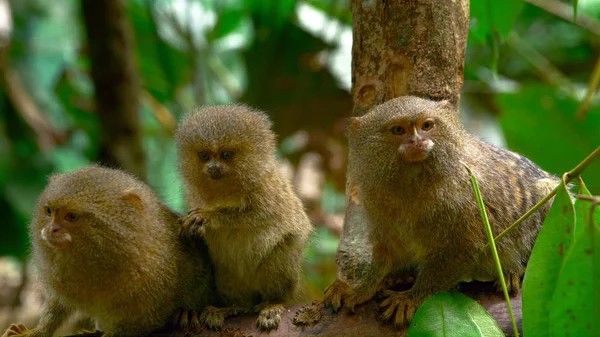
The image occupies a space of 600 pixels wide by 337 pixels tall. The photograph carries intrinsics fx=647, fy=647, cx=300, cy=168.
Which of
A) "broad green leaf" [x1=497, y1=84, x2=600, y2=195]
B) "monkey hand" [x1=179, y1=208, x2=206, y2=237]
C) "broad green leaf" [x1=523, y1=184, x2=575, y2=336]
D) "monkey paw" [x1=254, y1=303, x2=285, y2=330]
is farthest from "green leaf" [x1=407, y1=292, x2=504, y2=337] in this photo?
"broad green leaf" [x1=497, y1=84, x2=600, y2=195]

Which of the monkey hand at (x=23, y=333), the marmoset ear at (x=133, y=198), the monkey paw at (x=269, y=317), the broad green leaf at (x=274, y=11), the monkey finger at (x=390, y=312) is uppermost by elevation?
the broad green leaf at (x=274, y=11)

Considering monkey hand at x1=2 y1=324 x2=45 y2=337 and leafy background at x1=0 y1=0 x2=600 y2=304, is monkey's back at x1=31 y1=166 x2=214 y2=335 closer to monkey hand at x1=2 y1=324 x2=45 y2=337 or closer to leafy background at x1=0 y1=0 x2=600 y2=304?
monkey hand at x1=2 y1=324 x2=45 y2=337

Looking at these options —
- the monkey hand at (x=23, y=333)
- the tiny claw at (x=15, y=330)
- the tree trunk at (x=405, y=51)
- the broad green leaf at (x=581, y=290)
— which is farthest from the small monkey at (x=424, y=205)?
the tiny claw at (x=15, y=330)

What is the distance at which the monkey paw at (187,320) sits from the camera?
124 inches

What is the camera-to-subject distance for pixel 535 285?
212 cm

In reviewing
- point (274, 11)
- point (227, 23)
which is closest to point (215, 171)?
point (274, 11)

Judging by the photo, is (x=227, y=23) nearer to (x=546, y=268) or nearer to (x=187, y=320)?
(x=187, y=320)

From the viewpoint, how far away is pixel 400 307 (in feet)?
9.31

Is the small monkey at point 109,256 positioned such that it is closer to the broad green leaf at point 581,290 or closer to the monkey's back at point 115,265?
the monkey's back at point 115,265

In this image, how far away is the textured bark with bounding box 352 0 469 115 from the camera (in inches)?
130

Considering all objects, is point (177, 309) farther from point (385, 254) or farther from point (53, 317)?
point (385, 254)

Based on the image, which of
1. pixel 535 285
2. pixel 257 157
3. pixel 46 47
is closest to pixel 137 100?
pixel 46 47

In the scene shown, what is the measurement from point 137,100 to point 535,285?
15.9 ft

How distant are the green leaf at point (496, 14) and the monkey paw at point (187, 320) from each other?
2.16m
